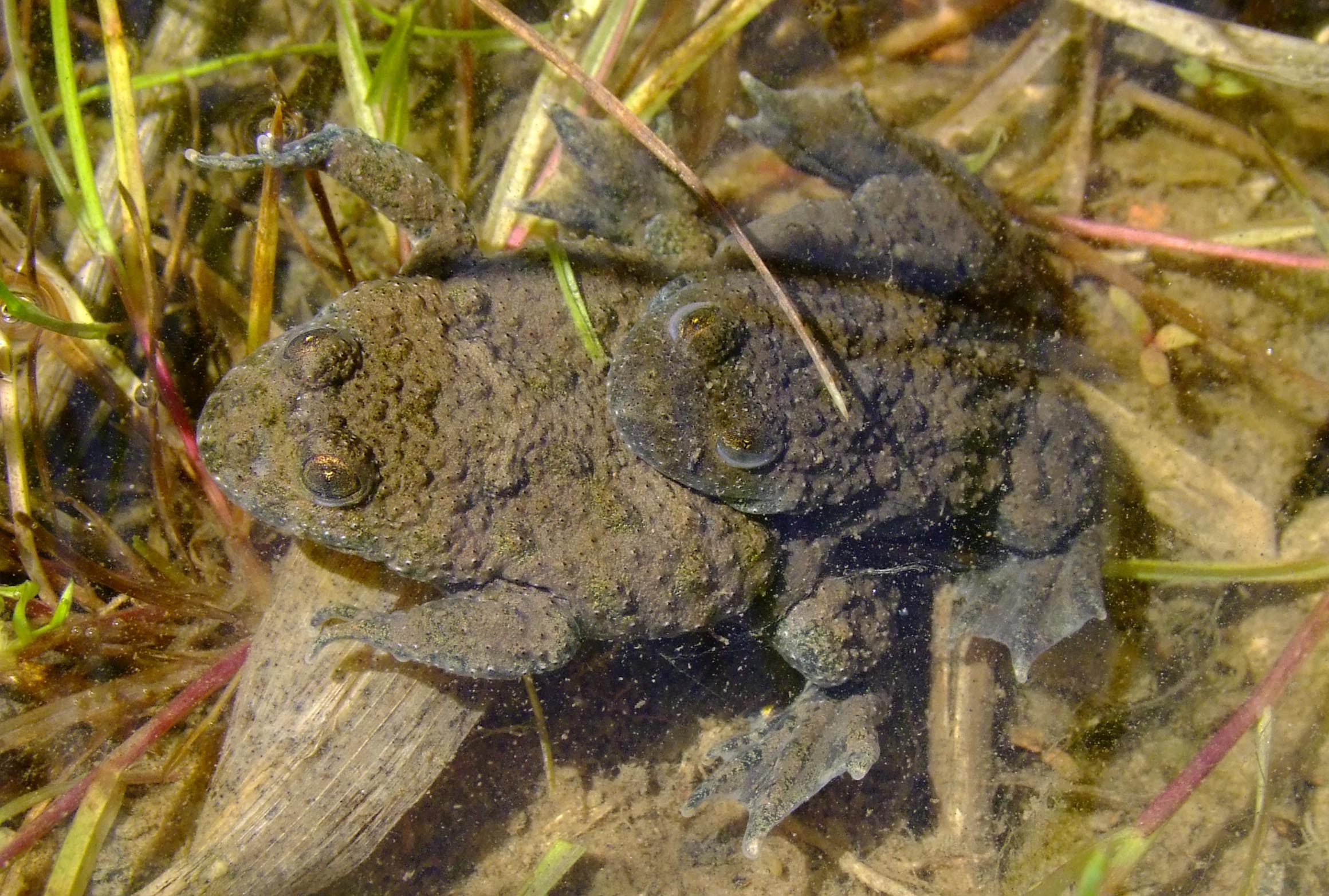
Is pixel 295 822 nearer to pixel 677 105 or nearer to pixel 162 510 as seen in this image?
pixel 162 510

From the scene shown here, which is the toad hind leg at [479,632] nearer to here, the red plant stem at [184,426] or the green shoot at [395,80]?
the red plant stem at [184,426]

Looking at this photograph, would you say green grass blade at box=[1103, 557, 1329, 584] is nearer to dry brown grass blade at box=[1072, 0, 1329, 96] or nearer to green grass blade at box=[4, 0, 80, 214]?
dry brown grass blade at box=[1072, 0, 1329, 96]

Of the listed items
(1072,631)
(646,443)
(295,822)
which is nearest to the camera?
(646,443)

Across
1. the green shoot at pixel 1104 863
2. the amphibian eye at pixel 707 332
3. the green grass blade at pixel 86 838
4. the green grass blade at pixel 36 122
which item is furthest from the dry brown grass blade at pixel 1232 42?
the green grass blade at pixel 86 838

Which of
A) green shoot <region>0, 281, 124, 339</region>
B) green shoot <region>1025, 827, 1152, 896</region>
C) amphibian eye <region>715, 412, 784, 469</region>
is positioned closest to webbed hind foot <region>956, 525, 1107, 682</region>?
green shoot <region>1025, 827, 1152, 896</region>

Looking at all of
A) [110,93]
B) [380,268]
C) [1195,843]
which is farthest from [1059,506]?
[110,93]

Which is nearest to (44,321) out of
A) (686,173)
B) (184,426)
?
(184,426)

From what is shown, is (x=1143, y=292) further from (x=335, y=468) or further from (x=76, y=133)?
(x=76, y=133)
